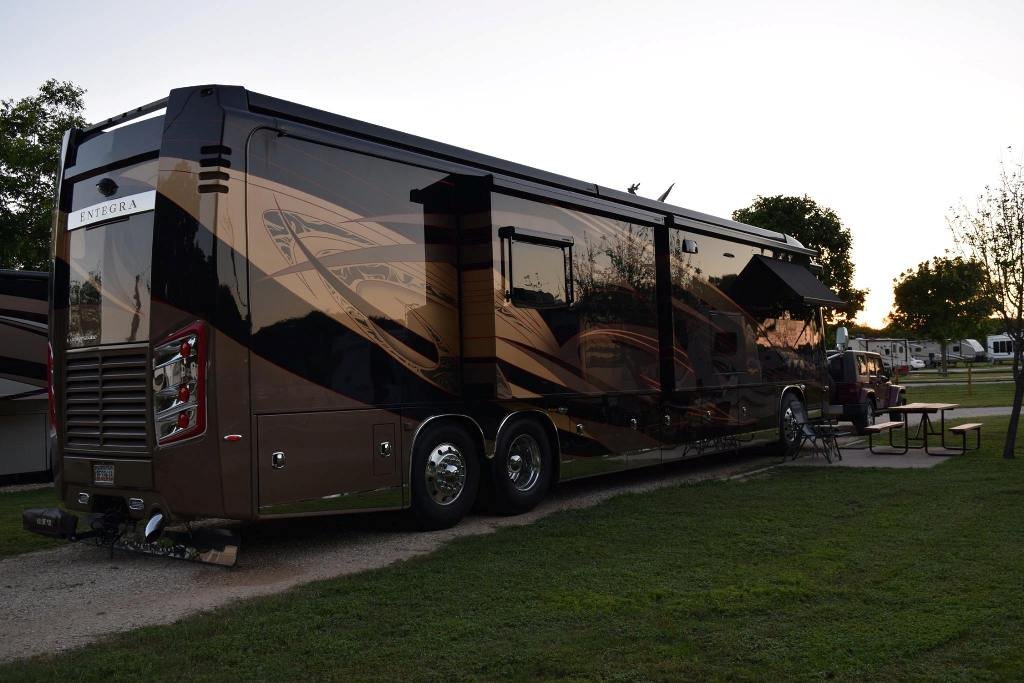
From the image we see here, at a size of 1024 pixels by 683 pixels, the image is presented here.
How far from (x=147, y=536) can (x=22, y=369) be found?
7.01 metres

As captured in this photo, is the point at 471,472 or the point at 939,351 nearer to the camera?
the point at 471,472

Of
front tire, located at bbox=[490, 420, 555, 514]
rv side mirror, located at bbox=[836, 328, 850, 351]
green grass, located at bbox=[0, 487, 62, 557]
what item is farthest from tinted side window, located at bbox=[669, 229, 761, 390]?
green grass, located at bbox=[0, 487, 62, 557]

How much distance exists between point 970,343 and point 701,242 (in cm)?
8278

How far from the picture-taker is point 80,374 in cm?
714

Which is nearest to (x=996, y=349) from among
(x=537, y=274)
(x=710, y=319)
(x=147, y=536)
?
(x=710, y=319)

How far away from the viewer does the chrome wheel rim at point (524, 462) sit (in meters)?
8.85

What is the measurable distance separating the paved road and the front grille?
919 mm

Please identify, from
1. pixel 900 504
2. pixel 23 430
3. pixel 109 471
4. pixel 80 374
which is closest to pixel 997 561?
pixel 900 504

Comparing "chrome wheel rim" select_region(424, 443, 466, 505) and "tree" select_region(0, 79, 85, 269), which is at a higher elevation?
"tree" select_region(0, 79, 85, 269)

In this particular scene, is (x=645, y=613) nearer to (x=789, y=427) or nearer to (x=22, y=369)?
(x=789, y=427)

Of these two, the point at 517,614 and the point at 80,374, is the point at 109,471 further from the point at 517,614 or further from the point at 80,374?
the point at 517,614

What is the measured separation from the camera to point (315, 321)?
700 centimetres

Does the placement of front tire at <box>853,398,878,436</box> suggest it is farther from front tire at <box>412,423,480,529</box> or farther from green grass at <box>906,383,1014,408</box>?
front tire at <box>412,423,480,529</box>

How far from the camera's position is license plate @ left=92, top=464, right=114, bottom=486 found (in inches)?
268
